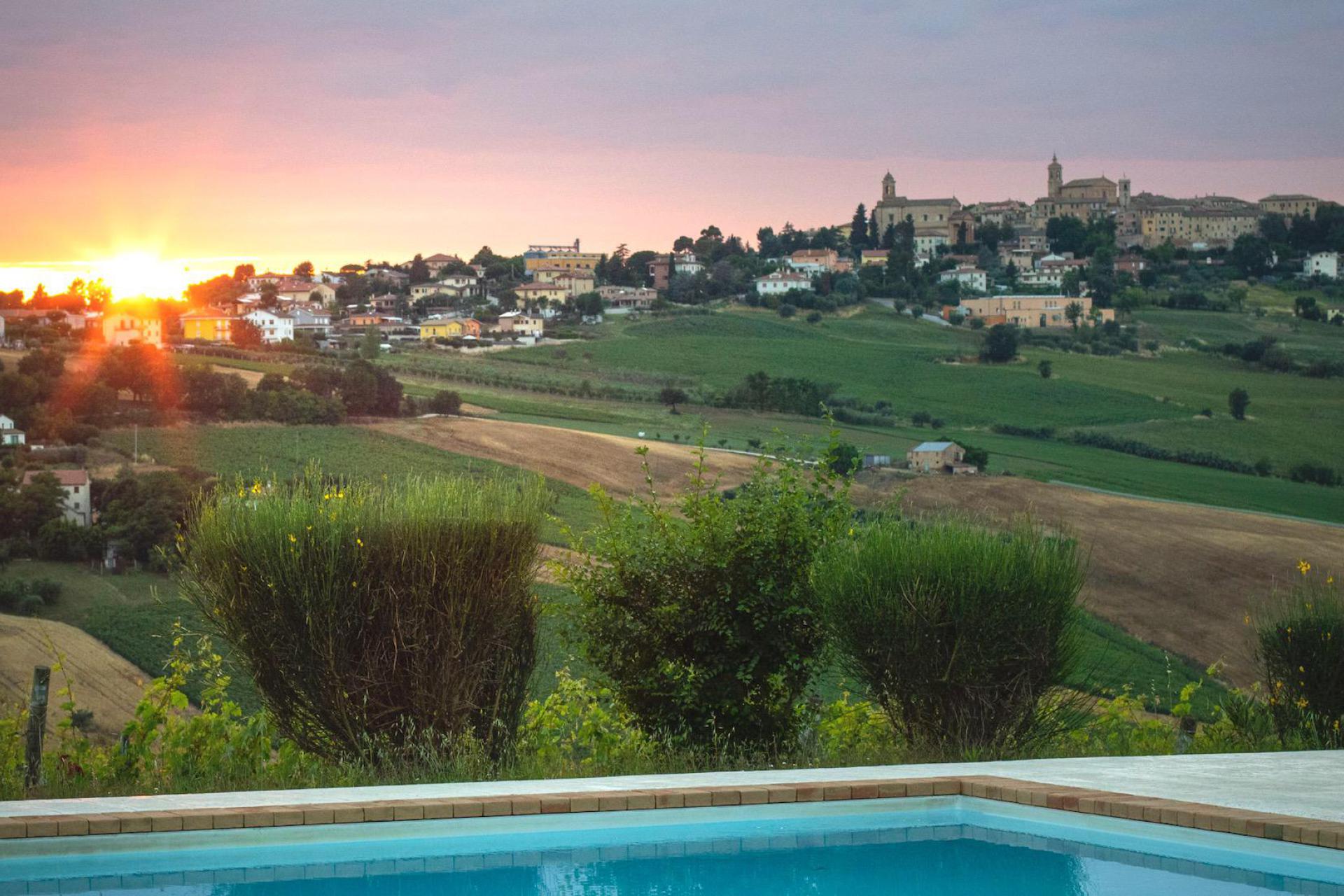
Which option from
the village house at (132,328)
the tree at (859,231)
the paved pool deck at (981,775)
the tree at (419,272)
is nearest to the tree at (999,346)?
the tree at (859,231)

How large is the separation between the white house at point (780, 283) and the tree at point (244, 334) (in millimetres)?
16187

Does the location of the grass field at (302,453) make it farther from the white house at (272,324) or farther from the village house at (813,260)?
the village house at (813,260)

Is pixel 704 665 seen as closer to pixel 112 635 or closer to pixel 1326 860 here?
pixel 1326 860

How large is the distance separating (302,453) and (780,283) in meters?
19.3

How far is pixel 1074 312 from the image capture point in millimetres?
31703

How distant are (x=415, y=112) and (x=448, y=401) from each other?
15.7 feet

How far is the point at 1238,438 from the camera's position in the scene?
23.6m

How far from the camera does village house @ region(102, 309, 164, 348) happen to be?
19.0 m

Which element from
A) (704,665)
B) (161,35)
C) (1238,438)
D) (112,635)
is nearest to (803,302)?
(1238,438)

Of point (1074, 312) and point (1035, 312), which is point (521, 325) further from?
point (1074, 312)

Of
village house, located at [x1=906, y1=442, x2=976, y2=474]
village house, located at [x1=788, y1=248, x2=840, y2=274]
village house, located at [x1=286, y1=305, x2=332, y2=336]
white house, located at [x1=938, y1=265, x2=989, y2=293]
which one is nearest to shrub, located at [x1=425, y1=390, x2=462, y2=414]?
village house, located at [x1=286, y1=305, x2=332, y2=336]

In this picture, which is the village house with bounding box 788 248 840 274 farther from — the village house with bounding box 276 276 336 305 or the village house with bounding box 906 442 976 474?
the village house with bounding box 276 276 336 305

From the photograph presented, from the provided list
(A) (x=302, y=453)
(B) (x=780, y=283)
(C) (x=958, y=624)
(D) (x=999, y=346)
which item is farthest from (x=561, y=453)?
(B) (x=780, y=283)

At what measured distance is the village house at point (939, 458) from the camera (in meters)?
22.2
